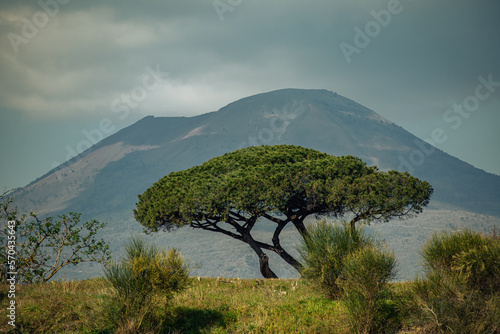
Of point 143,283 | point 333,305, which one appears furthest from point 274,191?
point 143,283

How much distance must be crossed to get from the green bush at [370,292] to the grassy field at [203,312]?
60cm

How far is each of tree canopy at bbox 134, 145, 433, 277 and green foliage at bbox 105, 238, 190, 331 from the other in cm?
1184

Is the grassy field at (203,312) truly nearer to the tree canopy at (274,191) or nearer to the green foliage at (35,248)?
the green foliage at (35,248)

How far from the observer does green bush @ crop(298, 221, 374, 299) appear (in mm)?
16500

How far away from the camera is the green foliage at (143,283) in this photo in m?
13.7

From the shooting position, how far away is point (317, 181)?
27.2 metres

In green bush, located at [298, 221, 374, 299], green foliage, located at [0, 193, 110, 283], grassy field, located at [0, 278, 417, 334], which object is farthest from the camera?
green foliage, located at [0, 193, 110, 283]

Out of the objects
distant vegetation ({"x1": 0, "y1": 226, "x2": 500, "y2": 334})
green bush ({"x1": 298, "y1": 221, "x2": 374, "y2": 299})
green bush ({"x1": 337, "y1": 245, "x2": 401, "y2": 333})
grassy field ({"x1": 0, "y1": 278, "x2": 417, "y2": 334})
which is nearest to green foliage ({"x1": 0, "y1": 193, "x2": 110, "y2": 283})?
grassy field ({"x1": 0, "y1": 278, "x2": 417, "y2": 334})

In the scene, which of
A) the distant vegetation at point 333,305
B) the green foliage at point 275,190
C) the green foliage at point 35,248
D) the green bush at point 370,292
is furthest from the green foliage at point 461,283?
the green foliage at point 35,248

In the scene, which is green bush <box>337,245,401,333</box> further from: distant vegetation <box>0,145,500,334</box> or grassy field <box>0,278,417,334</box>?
grassy field <box>0,278,417,334</box>

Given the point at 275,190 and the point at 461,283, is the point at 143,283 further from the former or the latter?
the point at 275,190

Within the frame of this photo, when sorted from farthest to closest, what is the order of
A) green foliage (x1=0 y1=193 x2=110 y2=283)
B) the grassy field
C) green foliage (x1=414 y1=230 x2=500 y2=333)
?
green foliage (x1=0 y1=193 x2=110 y2=283)
the grassy field
green foliage (x1=414 y1=230 x2=500 y2=333)

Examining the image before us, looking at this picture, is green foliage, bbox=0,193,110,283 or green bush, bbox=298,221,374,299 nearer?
green bush, bbox=298,221,374,299

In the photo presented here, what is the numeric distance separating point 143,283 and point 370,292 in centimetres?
722
